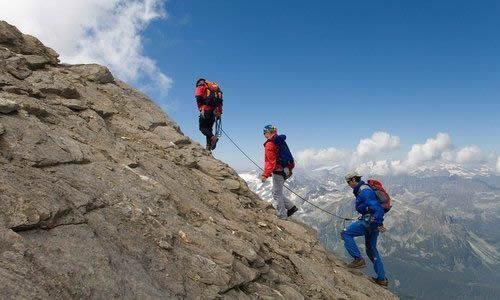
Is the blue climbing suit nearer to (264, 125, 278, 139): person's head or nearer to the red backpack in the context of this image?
the red backpack

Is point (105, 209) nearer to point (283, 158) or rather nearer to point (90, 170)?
point (90, 170)

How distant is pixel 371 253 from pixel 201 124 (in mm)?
14106

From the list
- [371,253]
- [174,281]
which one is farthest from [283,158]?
[174,281]

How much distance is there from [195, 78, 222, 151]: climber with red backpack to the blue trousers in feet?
40.0

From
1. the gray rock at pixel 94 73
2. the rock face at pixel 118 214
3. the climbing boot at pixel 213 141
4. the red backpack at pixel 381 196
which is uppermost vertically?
the gray rock at pixel 94 73

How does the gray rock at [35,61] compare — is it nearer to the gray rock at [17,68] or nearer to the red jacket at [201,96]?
the gray rock at [17,68]

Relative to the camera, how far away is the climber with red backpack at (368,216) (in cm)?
1939

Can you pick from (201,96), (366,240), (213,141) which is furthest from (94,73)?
(366,240)

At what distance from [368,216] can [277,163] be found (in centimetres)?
570

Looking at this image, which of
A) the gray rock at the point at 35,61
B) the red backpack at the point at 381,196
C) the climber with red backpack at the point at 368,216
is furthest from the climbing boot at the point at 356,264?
the gray rock at the point at 35,61

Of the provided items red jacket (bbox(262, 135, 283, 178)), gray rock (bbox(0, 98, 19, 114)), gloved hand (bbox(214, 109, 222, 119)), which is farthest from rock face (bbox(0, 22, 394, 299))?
gloved hand (bbox(214, 109, 222, 119))

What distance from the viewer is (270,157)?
2194 cm

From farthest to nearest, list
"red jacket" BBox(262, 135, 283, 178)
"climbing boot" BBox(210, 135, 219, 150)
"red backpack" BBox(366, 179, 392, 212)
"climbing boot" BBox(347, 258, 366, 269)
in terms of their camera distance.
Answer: "climbing boot" BBox(210, 135, 219, 150) → "red jacket" BBox(262, 135, 283, 178) → "climbing boot" BBox(347, 258, 366, 269) → "red backpack" BBox(366, 179, 392, 212)

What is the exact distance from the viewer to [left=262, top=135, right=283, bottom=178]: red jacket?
21.8 meters
